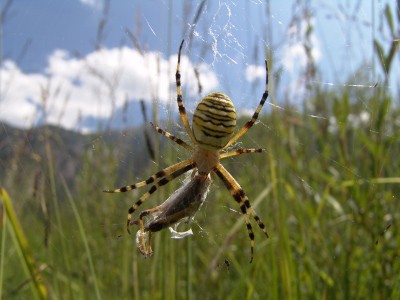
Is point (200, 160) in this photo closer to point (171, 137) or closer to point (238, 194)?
point (171, 137)

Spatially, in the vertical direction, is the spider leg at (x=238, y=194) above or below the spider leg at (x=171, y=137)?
below

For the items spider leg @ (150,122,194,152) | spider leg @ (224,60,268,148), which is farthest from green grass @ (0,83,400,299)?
spider leg @ (150,122,194,152)

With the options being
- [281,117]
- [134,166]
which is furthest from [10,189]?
[281,117]

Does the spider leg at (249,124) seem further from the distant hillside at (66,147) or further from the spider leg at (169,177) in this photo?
the distant hillside at (66,147)

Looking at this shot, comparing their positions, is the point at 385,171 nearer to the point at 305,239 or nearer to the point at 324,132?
the point at 324,132

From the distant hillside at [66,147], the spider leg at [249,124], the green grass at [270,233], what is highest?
the spider leg at [249,124]

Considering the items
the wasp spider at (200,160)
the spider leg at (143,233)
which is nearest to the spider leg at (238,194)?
the wasp spider at (200,160)

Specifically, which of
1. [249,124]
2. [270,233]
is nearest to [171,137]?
[249,124]
